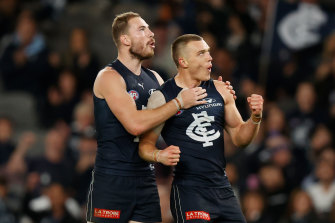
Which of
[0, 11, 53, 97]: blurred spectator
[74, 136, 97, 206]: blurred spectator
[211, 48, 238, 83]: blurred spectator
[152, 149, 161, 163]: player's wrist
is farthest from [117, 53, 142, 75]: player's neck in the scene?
[0, 11, 53, 97]: blurred spectator

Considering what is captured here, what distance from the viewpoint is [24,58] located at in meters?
12.3

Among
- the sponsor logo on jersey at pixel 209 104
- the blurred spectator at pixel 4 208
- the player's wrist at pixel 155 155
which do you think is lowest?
the blurred spectator at pixel 4 208

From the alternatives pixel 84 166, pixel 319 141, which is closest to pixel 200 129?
pixel 319 141

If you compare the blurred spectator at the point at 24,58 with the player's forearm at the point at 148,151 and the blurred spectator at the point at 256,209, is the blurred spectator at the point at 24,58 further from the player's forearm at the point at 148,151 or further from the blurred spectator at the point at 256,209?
the player's forearm at the point at 148,151

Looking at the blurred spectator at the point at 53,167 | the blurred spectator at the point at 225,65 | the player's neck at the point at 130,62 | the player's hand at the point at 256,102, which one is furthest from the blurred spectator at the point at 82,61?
the player's hand at the point at 256,102

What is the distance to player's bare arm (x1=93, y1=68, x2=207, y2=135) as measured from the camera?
5.76m

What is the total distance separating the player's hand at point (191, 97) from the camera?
5785mm

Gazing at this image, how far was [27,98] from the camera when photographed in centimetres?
1241

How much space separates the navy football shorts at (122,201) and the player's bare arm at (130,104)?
47 cm

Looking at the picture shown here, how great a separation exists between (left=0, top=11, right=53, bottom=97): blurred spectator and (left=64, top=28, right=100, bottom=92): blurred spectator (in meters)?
0.55

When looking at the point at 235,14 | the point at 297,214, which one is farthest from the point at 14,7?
the point at 297,214

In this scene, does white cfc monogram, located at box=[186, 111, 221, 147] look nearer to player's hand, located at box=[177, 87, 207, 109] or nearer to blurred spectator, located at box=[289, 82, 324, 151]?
player's hand, located at box=[177, 87, 207, 109]

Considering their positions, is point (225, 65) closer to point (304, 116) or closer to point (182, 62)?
point (304, 116)

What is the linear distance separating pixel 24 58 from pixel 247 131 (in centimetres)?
719
